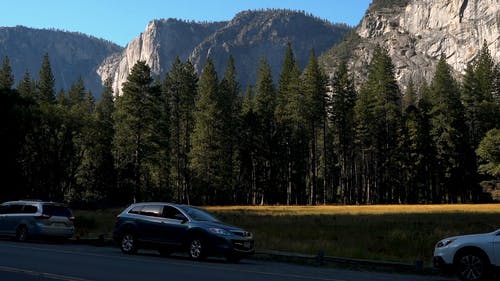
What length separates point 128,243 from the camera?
62.9 feet

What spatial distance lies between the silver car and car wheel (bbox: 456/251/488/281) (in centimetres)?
1541

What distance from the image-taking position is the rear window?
75.7 feet

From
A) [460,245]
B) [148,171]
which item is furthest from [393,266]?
[148,171]

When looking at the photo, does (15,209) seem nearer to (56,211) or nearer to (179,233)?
(56,211)

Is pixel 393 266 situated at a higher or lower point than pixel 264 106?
lower

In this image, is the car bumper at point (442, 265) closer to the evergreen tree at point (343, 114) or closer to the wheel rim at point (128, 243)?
the wheel rim at point (128, 243)

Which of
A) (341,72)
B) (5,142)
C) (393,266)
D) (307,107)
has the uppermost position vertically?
(341,72)

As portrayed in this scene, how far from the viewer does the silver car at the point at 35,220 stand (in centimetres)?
2264

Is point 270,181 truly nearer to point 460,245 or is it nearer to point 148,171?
point 148,171

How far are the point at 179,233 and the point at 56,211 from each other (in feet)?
25.6

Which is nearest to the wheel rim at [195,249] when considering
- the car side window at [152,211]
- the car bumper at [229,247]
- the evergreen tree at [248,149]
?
the car bumper at [229,247]

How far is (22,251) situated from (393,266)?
1165 cm

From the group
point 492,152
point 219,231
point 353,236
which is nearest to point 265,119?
point 492,152

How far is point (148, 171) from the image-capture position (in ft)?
231
